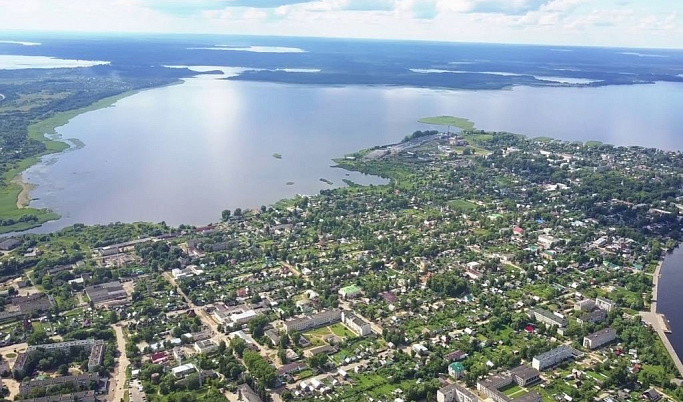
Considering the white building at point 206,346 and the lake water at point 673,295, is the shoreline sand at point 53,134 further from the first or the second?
the lake water at point 673,295

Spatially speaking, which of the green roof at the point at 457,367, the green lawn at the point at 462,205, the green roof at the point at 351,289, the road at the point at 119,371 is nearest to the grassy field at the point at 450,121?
the green lawn at the point at 462,205

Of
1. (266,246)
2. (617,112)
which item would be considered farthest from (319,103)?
(266,246)

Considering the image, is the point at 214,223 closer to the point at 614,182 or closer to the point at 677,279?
the point at 677,279

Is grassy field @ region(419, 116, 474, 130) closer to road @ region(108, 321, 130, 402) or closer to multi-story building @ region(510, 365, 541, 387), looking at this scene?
multi-story building @ region(510, 365, 541, 387)

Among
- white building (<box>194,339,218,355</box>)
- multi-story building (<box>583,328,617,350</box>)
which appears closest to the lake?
white building (<box>194,339,218,355</box>)

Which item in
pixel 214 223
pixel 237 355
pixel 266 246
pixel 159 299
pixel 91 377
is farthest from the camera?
pixel 214 223

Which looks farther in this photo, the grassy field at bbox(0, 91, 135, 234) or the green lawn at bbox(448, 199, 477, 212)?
the green lawn at bbox(448, 199, 477, 212)
